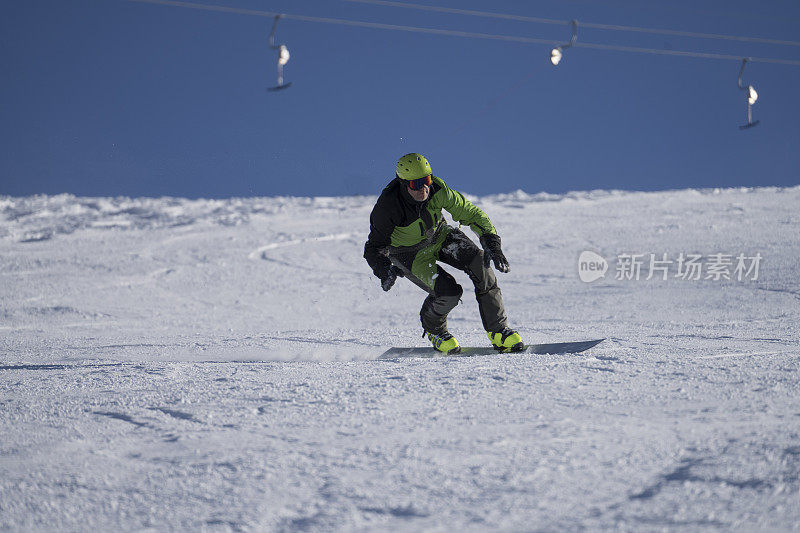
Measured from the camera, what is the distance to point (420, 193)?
14.8 feet

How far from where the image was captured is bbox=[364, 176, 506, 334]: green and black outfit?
462 centimetres

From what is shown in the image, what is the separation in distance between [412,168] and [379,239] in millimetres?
544

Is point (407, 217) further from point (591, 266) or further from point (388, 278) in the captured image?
point (591, 266)

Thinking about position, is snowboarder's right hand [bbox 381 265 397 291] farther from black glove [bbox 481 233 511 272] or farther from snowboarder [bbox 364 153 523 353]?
black glove [bbox 481 233 511 272]

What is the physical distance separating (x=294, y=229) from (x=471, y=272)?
14591mm

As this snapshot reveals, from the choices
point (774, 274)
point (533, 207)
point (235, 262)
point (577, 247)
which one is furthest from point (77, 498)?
point (533, 207)

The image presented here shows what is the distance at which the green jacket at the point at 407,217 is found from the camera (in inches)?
181

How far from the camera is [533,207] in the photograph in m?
22.2

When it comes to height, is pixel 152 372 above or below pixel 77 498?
below

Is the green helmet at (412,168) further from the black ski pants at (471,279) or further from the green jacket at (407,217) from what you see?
the black ski pants at (471,279)

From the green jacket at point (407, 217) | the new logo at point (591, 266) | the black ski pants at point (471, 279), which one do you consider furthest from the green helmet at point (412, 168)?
the new logo at point (591, 266)

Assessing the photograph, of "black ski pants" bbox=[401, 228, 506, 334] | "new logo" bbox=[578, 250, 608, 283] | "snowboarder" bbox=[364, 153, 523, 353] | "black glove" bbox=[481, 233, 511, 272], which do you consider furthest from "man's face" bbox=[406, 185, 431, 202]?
"new logo" bbox=[578, 250, 608, 283]

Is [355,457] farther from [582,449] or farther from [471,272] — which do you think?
[471,272]

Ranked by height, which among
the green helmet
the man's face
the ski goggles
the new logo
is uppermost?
the green helmet
